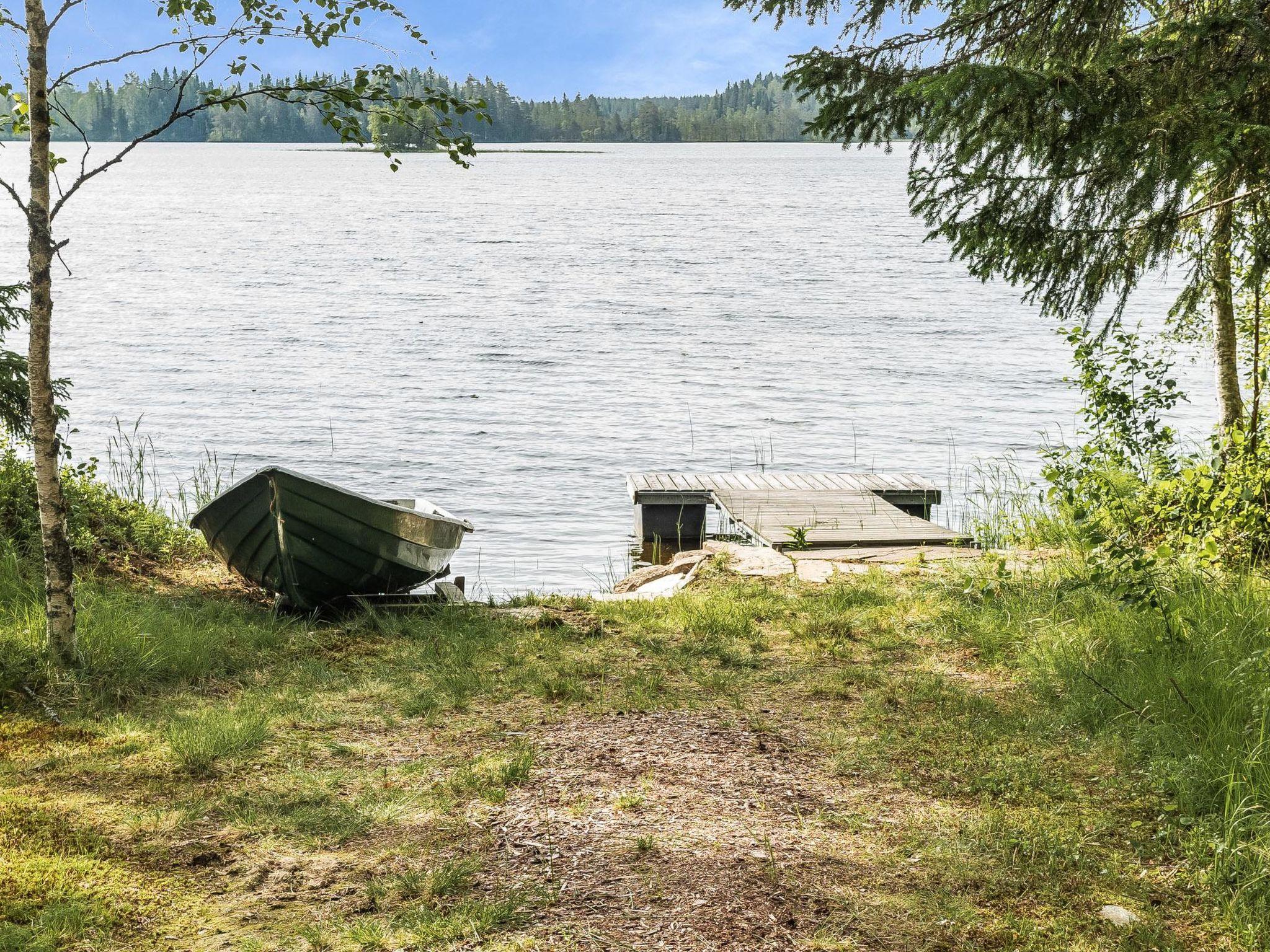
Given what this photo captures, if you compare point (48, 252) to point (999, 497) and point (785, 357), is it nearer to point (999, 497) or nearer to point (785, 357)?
point (999, 497)

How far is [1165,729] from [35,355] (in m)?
5.30

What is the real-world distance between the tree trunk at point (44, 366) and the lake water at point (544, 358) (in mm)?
5092

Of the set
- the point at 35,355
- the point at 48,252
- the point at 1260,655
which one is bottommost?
the point at 1260,655

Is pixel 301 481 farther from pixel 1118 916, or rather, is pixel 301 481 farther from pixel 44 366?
pixel 1118 916

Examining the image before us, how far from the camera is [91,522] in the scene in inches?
339

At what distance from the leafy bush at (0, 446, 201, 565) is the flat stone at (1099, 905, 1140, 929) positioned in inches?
269

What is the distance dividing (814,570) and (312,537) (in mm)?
3594

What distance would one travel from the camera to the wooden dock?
9.98 metres

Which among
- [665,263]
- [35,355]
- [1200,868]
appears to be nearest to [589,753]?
[1200,868]

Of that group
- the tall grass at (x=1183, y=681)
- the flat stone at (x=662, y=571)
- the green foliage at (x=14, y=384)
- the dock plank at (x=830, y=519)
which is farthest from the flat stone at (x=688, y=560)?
the green foliage at (x=14, y=384)

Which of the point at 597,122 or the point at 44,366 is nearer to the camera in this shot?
the point at 44,366

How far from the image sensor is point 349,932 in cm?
340

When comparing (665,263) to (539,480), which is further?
(665,263)

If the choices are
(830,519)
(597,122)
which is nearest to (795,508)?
(830,519)
